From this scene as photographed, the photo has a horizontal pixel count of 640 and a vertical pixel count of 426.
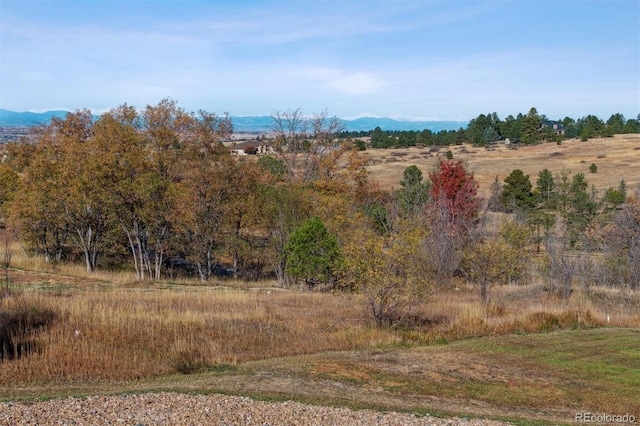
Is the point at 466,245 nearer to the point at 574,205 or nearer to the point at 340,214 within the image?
the point at 340,214

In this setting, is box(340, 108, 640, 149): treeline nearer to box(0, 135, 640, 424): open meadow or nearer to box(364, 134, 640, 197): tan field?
box(364, 134, 640, 197): tan field

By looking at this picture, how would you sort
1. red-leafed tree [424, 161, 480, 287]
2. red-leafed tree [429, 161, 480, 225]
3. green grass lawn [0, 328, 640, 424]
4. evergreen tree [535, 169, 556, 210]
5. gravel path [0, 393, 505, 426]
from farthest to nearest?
evergreen tree [535, 169, 556, 210] → red-leafed tree [429, 161, 480, 225] → red-leafed tree [424, 161, 480, 287] → green grass lawn [0, 328, 640, 424] → gravel path [0, 393, 505, 426]

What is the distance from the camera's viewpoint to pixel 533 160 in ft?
291

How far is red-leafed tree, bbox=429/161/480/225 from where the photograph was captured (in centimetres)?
3534

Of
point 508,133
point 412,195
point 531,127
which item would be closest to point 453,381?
point 412,195

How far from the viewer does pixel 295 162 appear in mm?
57719

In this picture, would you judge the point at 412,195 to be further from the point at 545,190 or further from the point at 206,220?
the point at 206,220

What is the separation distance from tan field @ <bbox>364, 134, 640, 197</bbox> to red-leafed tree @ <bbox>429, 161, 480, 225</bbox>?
25367mm

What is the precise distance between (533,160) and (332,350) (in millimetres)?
81955

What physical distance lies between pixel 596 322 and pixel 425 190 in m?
29.3

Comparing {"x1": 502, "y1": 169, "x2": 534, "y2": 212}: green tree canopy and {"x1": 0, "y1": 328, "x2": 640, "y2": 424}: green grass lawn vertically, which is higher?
{"x1": 502, "y1": 169, "x2": 534, "y2": 212}: green tree canopy

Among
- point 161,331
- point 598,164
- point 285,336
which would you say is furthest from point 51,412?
point 598,164

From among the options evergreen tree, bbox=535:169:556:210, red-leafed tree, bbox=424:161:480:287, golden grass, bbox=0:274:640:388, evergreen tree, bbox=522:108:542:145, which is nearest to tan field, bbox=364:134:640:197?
evergreen tree, bbox=522:108:542:145

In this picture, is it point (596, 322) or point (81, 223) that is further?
point (81, 223)
